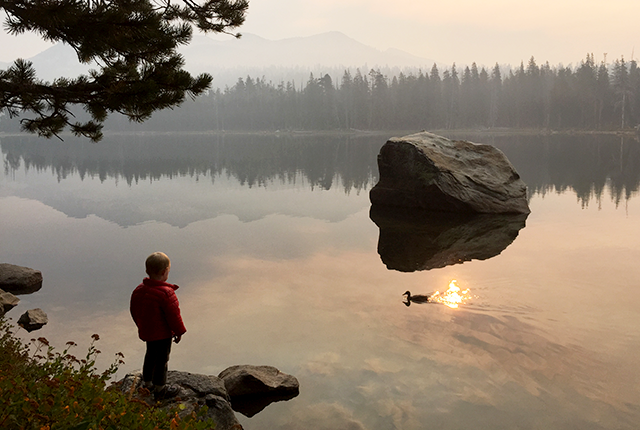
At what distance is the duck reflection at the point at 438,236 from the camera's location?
12867 millimetres

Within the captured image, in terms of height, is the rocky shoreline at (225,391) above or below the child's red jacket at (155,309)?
below

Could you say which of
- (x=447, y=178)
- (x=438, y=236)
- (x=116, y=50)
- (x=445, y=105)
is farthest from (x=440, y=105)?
(x=116, y=50)

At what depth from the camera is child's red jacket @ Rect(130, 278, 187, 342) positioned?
551 cm

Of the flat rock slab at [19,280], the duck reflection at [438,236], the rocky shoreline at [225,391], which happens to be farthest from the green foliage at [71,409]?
the duck reflection at [438,236]

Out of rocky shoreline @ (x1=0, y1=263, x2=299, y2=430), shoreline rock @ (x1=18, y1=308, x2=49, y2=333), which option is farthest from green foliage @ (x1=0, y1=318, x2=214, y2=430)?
shoreline rock @ (x1=18, y1=308, x2=49, y2=333)

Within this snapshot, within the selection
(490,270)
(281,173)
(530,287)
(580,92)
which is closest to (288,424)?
(530,287)

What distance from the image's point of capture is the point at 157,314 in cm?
554

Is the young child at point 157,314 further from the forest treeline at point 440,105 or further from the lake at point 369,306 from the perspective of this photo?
the forest treeline at point 440,105

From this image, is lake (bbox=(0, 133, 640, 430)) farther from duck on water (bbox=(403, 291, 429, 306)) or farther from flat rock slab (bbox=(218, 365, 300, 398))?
flat rock slab (bbox=(218, 365, 300, 398))

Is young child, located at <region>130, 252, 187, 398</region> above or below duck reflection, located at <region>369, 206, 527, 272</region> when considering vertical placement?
above

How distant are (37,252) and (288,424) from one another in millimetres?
11743

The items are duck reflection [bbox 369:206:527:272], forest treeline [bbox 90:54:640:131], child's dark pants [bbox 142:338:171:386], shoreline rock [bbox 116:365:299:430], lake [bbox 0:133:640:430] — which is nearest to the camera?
shoreline rock [bbox 116:365:299:430]

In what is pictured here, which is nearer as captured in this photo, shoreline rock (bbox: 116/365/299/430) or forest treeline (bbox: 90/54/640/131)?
shoreline rock (bbox: 116/365/299/430)

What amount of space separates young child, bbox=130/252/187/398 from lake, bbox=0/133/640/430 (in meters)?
1.29
